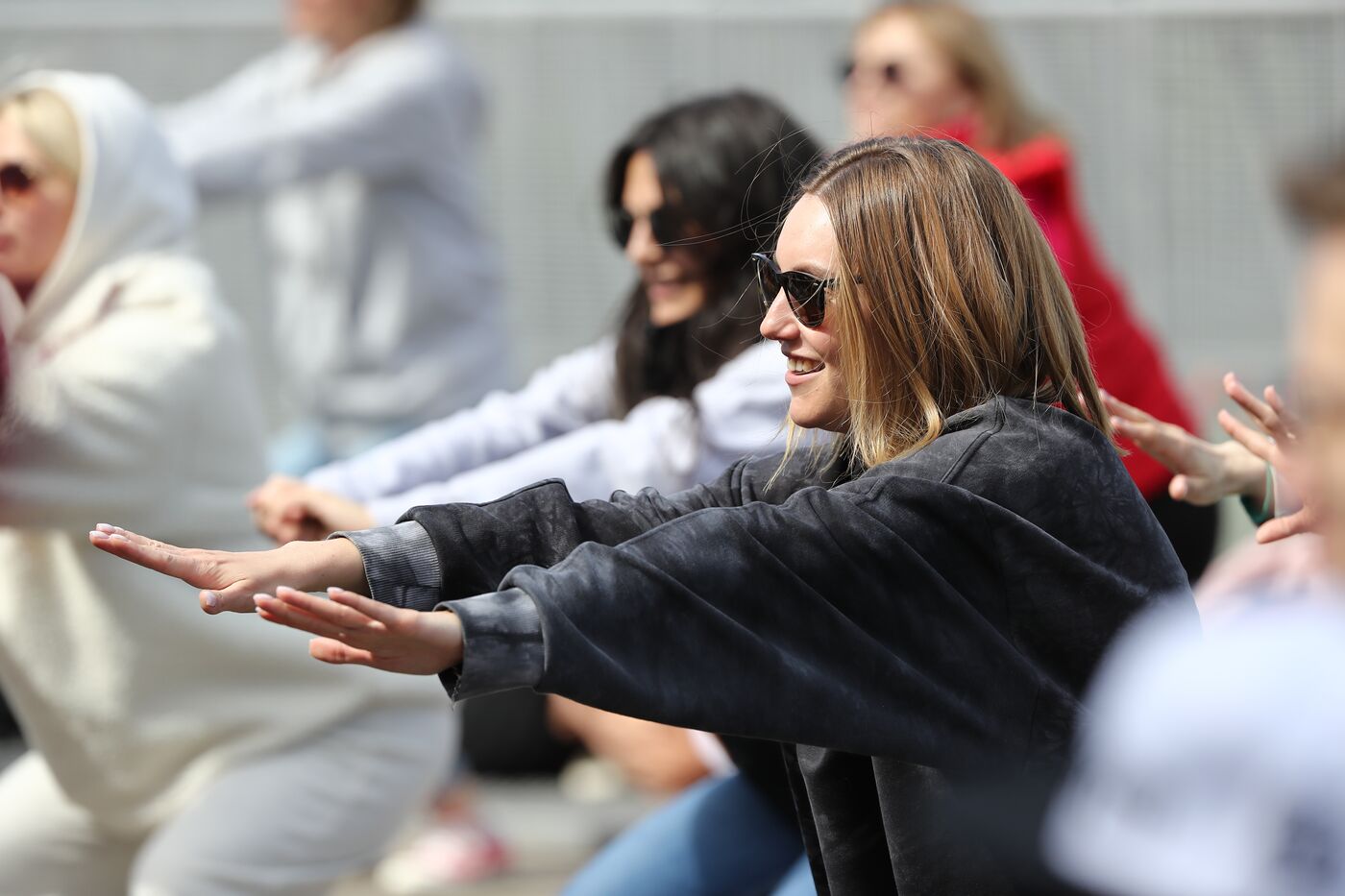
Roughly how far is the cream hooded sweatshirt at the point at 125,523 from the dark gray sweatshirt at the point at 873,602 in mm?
994

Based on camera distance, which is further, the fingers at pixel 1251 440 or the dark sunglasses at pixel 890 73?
the dark sunglasses at pixel 890 73

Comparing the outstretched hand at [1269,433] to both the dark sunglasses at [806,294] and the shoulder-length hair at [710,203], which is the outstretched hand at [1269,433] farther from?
the shoulder-length hair at [710,203]

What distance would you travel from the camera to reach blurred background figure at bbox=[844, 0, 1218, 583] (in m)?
3.61

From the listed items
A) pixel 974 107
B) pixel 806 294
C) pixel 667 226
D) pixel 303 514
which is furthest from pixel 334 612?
pixel 974 107

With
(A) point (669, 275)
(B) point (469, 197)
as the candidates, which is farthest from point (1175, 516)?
(B) point (469, 197)

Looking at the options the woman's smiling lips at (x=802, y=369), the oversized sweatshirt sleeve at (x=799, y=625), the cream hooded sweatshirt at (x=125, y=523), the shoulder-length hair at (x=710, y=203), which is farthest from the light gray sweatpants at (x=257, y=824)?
the oversized sweatshirt sleeve at (x=799, y=625)

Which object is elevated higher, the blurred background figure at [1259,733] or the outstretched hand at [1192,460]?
the blurred background figure at [1259,733]

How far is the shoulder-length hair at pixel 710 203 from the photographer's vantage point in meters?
3.30

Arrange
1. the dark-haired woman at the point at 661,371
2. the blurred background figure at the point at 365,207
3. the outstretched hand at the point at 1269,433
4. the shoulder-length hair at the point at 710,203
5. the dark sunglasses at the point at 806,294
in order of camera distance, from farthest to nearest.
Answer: the blurred background figure at the point at 365,207 < the shoulder-length hair at the point at 710,203 < the dark-haired woman at the point at 661,371 < the outstretched hand at the point at 1269,433 < the dark sunglasses at the point at 806,294

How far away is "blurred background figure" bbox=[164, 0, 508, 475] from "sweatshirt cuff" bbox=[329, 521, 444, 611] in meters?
2.74

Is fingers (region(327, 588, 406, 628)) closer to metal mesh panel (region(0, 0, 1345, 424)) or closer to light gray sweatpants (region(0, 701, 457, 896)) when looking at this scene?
light gray sweatpants (region(0, 701, 457, 896))

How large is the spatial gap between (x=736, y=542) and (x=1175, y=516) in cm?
189

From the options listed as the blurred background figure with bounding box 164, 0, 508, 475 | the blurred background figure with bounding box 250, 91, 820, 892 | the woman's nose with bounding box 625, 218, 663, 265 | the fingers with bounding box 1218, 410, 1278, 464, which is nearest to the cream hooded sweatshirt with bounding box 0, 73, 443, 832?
the blurred background figure with bounding box 250, 91, 820, 892

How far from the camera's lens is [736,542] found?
1.80 metres
